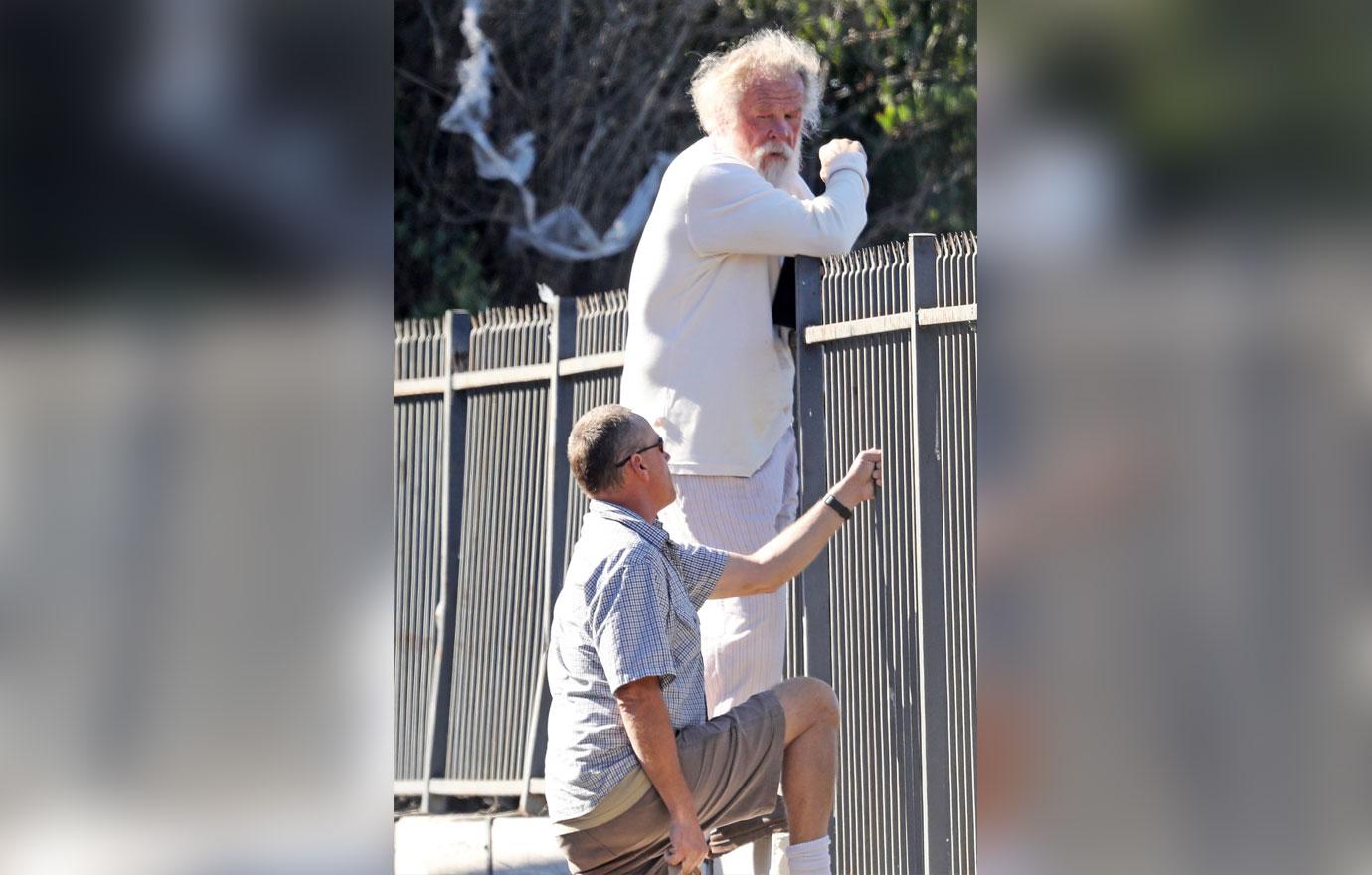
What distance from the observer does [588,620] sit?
362cm

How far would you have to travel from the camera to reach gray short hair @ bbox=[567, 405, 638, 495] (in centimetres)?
372

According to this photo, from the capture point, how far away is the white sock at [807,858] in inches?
152

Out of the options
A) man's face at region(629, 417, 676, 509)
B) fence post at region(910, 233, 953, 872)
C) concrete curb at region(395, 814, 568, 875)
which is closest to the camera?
man's face at region(629, 417, 676, 509)

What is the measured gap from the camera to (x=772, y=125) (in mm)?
4484

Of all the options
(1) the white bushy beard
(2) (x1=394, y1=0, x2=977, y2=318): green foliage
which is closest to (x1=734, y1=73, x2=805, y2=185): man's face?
(1) the white bushy beard

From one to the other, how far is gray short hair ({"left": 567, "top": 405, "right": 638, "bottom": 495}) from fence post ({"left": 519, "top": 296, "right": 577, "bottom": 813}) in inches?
113

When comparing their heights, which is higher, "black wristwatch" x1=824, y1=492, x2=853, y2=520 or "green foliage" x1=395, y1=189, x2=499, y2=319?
"green foliage" x1=395, y1=189, x2=499, y2=319

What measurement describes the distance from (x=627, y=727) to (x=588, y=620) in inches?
9.3

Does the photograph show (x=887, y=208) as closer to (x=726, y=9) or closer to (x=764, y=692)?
(x=726, y=9)

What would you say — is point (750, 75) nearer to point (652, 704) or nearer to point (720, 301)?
point (720, 301)

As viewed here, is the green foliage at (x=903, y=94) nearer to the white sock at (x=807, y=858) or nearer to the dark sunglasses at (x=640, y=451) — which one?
the dark sunglasses at (x=640, y=451)

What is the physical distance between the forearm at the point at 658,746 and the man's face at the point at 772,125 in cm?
157

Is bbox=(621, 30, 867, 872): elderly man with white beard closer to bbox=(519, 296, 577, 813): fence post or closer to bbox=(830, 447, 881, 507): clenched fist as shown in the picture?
bbox=(830, 447, 881, 507): clenched fist
